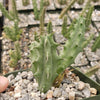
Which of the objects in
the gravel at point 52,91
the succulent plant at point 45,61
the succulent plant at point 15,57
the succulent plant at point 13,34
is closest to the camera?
the succulent plant at point 45,61

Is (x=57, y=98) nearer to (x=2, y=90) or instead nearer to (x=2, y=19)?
(x=2, y=90)

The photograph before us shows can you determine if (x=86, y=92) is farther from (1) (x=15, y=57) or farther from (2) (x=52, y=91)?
(1) (x=15, y=57)

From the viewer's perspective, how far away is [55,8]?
1938mm

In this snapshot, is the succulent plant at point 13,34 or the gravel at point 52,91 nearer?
the gravel at point 52,91

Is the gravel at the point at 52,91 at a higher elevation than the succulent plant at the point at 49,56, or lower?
lower

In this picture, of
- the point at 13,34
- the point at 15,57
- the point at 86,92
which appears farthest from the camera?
the point at 13,34

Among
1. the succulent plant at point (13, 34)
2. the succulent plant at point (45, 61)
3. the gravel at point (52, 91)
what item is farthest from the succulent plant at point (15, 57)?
the succulent plant at point (45, 61)

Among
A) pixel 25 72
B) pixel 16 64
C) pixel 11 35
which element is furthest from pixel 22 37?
pixel 25 72

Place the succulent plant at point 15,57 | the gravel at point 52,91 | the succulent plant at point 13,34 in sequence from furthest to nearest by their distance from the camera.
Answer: the succulent plant at point 13,34, the succulent plant at point 15,57, the gravel at point 52,91

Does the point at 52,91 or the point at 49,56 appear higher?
the point at 49,56

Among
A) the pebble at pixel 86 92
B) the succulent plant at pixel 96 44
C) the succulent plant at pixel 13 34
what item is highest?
the succulent plant at pixel 13 34

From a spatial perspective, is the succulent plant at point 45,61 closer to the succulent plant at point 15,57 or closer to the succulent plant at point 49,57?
the succulent plant at point 49,57

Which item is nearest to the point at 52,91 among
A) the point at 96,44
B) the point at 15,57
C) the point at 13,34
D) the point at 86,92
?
the point at 86,92

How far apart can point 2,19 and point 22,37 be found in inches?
15.7
